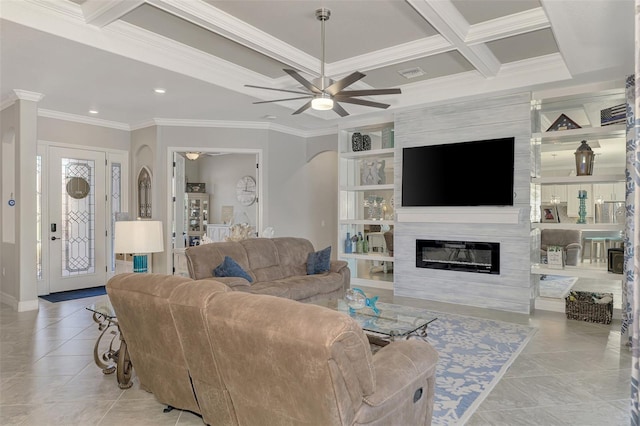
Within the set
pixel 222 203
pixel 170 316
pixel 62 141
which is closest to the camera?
pixel 170 316

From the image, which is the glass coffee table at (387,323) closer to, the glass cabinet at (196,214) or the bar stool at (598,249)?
the bar stool at (598,249)

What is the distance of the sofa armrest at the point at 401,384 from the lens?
66.3 inches

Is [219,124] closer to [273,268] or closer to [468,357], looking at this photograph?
[273,268]

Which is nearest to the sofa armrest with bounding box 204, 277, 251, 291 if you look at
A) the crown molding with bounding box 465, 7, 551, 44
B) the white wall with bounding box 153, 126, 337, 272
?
the white wall with bounding box 153, 126, 337, 272

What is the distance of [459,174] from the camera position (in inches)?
223

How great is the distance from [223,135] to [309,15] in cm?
356

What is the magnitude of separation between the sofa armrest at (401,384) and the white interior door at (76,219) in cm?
646

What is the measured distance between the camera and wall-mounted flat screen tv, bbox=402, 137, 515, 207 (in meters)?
5.30

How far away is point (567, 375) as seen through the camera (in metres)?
3.24

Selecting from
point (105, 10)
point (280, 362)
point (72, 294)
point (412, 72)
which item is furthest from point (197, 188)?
point (280, 362)

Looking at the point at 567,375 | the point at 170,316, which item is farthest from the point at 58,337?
the point at 567,375

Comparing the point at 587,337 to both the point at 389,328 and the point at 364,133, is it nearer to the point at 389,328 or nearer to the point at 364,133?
the point at 389,328

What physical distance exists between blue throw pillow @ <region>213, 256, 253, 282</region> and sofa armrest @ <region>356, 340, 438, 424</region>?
2736 mm

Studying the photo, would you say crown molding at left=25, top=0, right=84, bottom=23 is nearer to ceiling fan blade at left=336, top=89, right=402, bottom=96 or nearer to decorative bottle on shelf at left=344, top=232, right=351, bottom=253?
ceiling fan blade at left=336, top=89, right=402, bottom=96
